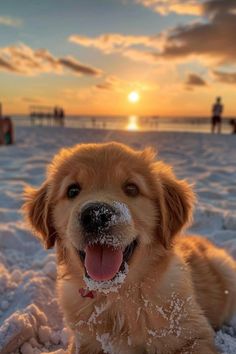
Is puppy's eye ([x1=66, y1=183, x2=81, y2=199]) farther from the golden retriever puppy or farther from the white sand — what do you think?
the white sand

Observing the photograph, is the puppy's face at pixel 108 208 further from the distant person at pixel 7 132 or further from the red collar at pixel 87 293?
the distant person at pixel 7 132

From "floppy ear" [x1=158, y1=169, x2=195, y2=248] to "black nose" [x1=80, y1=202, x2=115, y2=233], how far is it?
55 cm

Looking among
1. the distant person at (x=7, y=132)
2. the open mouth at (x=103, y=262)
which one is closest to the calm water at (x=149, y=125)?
the distant person at (x=7, y=132)

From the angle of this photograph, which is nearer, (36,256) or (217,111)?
(36,256)

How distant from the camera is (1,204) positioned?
5457 mm

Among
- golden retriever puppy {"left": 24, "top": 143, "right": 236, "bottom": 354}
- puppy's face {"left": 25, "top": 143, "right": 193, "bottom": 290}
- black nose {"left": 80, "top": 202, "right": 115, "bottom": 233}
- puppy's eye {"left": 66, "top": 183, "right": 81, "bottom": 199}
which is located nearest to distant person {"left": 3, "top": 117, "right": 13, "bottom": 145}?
puppy's face {"left": 25, "top": 143, "right": 193, "bottom": 290}

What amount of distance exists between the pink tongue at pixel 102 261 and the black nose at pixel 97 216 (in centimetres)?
19

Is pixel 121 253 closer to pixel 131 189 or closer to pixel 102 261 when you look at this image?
pixel 102 261

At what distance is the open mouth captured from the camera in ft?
7.55

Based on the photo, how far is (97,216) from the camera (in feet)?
7.04

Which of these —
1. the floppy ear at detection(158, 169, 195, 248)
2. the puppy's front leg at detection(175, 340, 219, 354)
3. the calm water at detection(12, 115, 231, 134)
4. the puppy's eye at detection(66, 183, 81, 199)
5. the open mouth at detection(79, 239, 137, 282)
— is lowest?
the calm water at detection(12, 115, 231, 134)

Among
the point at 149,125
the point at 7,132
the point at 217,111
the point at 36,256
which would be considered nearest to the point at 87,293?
the point at 36,256

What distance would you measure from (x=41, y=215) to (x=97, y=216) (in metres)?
0.80

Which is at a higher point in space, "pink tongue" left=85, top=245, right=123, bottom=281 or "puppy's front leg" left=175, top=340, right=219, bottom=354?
"pink tongue" left=85, top=245, right=123, bottom=281
